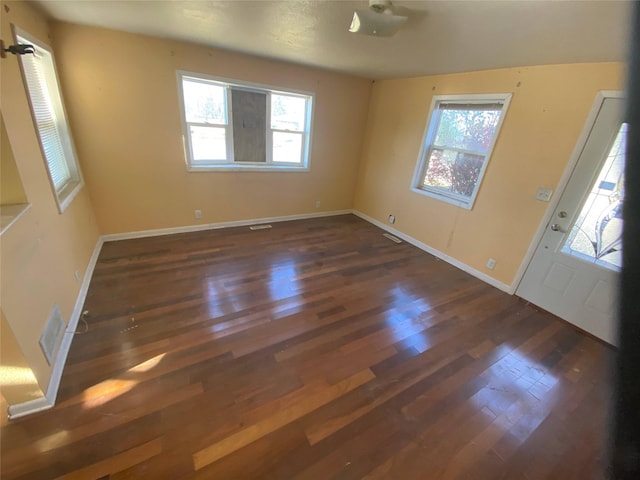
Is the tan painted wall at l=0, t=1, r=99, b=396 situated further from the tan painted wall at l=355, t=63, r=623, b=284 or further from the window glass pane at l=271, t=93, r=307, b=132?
the tan painted wall at l=355, t=63, r=623, b=284

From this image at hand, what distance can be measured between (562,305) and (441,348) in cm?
150

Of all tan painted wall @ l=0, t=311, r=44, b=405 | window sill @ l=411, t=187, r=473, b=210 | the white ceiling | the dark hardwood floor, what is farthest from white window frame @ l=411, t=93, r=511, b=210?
tan painted wall @ l=0, t=311, r=44, b=405

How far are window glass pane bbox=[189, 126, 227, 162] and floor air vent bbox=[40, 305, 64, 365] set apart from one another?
240 centimetres

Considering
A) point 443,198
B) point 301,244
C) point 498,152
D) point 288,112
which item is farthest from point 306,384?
point 288,112

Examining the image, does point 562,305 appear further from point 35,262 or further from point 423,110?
point 35,262

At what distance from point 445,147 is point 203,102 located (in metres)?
3.18

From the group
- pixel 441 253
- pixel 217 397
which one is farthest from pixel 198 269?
pixel 441 253

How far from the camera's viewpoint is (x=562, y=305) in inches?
112

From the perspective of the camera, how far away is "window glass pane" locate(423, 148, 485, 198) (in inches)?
140

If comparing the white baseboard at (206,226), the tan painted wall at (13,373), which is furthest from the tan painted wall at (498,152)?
the tan painted wall at (13,373)

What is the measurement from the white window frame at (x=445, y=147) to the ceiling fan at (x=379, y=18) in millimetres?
1775

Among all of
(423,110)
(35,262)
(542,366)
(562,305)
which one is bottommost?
(542,366)

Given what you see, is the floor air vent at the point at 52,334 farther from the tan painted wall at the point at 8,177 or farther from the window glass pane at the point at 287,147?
the window glass pane at the point at 287,147

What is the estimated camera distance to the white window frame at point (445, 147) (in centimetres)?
315
